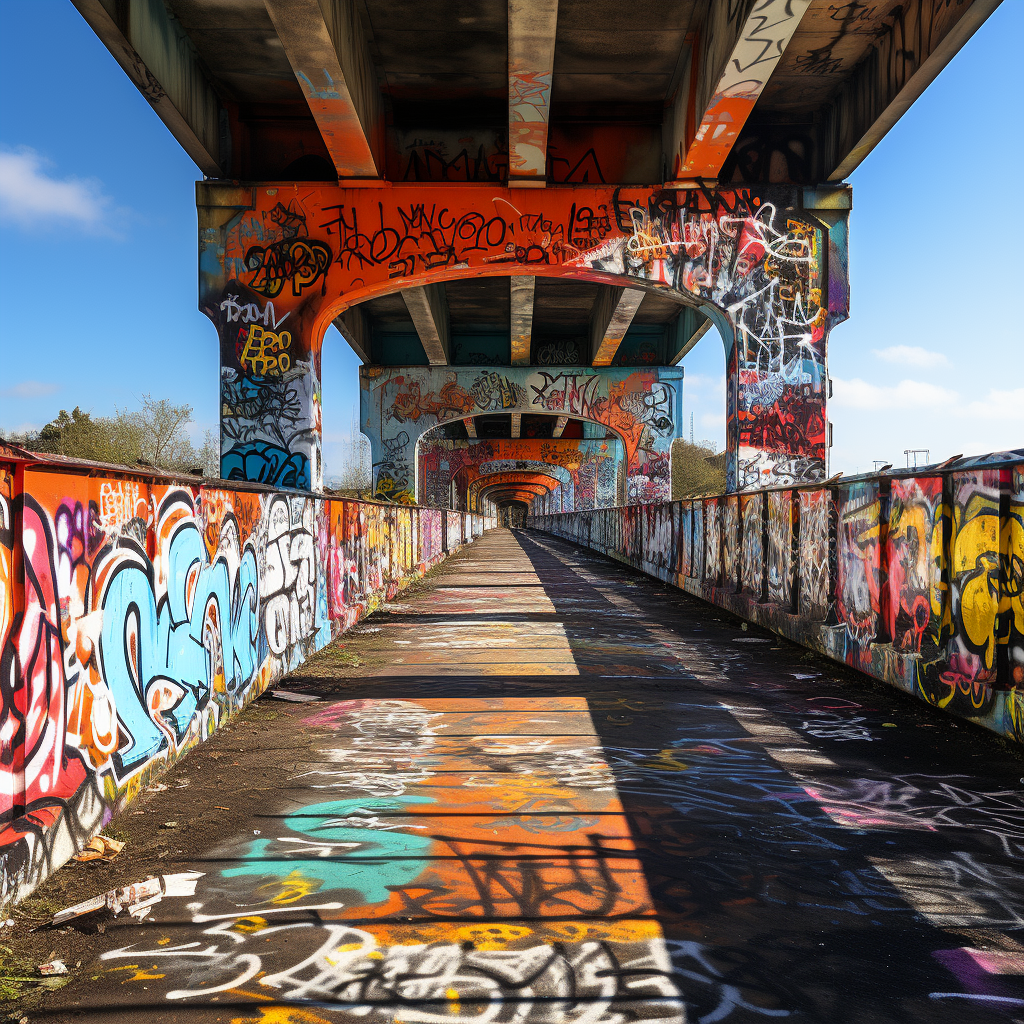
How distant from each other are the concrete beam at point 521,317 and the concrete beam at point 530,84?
5196 mm

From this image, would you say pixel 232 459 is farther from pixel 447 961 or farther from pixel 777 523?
pixel 447 961

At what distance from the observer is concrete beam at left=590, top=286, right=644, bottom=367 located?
16.2m

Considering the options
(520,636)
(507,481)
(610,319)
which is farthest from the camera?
(507,481)

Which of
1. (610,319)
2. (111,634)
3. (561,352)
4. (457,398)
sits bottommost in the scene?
(111,634)

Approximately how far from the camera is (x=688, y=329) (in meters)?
20.0

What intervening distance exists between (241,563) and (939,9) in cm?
859

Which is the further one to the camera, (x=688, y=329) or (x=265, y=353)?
(x=688, y=329)

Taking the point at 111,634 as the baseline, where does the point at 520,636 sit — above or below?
below

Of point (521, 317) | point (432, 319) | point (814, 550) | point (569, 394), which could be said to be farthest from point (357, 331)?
point (814, 550)

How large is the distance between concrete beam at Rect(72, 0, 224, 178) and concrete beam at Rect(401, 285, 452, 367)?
15.0 ft

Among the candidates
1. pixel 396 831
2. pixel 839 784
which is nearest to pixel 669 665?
pixel 839 784

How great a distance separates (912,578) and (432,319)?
13.2 meters

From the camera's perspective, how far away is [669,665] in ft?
23.6

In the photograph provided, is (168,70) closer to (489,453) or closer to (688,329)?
(688,329)
